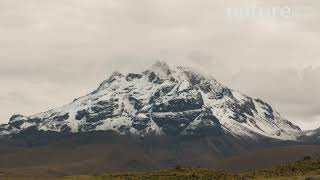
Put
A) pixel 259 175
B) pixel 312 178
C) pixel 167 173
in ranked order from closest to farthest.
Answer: pixel 312 178 → pixel 259 175 → pixel 167 173

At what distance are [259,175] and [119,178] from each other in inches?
1064

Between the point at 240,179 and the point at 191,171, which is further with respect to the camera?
the point at 191,171

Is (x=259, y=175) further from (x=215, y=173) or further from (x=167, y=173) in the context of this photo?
(x=167, y=173)

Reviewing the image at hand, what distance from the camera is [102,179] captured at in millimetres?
128500

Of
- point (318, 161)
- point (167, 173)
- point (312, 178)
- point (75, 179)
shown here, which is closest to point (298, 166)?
point (318, 161)

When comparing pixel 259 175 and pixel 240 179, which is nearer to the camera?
pixel 240 179

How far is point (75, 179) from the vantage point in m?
134

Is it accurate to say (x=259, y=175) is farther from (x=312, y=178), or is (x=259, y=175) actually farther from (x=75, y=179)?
(x=75, y=179)

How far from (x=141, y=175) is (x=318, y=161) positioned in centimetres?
3436

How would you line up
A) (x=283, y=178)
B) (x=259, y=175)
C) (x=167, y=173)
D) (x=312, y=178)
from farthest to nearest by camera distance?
(x=167, y=173), (x=259, y=175), (x=283, y=178), (x=312, y=178)

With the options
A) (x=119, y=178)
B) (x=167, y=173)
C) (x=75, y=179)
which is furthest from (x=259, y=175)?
(x=75, y=179)

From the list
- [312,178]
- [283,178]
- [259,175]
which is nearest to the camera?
[312,178]

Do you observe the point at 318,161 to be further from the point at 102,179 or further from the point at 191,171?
the point at 102,179

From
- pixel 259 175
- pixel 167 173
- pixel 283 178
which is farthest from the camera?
pixel 167 173
